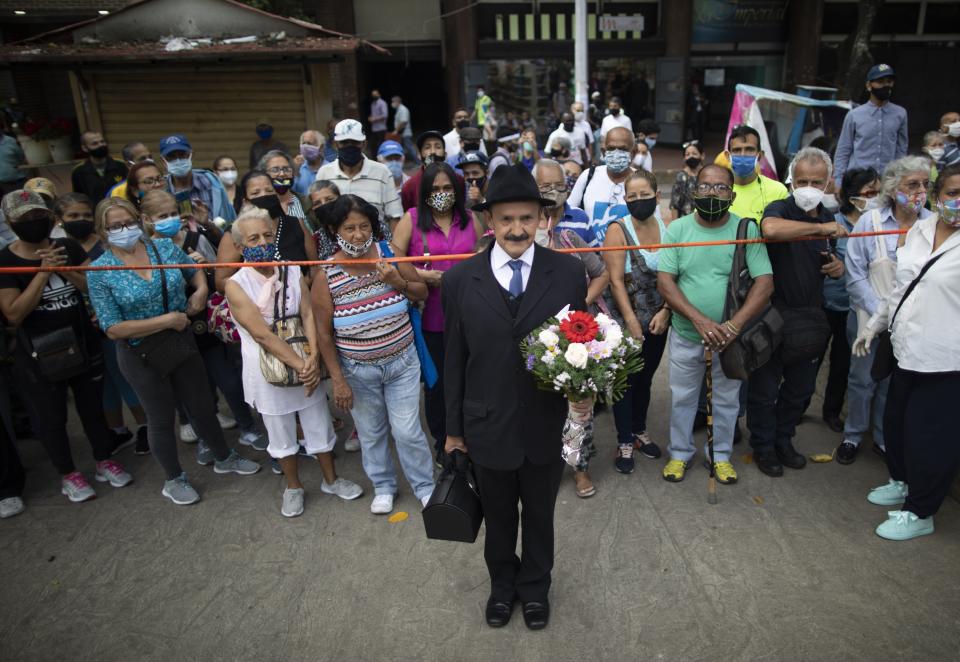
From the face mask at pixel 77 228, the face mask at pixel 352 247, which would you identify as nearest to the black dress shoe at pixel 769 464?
the face mask at pixel 352 247

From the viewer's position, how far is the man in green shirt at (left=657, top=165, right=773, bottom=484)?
4.06 m

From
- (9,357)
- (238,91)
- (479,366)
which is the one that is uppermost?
(238,91)

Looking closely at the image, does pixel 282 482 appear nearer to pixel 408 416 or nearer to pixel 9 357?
pixel 408 416

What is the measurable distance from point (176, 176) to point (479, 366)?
4374mm

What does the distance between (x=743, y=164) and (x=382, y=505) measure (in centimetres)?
362

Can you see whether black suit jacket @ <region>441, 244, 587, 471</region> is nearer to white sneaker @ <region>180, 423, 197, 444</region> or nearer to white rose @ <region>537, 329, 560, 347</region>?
white rose @ <region>537, 329, 560, 347</region>

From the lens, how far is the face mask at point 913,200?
421 centimetres

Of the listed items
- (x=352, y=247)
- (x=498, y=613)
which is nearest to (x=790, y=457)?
(x=498, y=613)

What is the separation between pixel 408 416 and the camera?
416cm

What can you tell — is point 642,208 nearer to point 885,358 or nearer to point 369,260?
point 885,358

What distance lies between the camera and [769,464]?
14.9ft

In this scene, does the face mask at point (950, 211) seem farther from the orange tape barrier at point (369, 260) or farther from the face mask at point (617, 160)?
the face mask at point (617, 160)

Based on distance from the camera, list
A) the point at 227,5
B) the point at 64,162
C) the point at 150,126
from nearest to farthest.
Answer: the point at 227,5, the point at 150,126, the point at 64,162

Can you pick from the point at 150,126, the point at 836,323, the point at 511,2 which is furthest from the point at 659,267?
the point at 511,2
